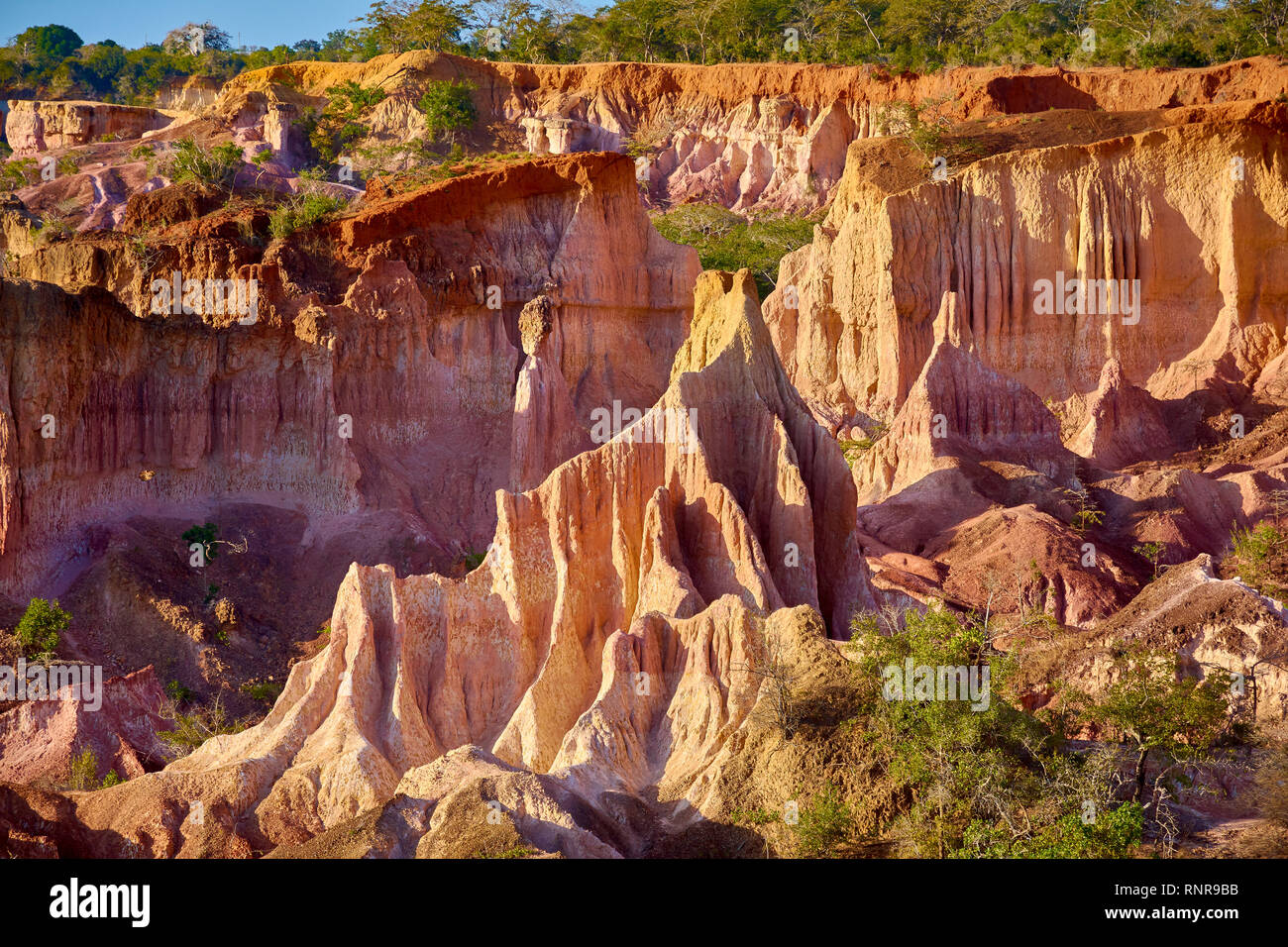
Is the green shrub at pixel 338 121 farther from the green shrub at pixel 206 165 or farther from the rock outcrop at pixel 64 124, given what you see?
the green shrub at pixel 206 165

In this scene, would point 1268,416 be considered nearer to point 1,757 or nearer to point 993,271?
point 993,271

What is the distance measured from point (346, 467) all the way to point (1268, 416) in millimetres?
21264

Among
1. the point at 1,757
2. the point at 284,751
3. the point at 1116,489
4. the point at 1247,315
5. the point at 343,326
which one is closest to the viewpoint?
the point at 284,751

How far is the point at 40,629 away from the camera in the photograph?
28750 millimetres

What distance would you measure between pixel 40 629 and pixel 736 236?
108 feet

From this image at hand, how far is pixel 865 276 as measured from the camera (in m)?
42.6

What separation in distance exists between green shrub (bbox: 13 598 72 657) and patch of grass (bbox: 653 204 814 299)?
29057mm

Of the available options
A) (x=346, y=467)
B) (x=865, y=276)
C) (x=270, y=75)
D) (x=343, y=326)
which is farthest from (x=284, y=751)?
(x=270, y=75)

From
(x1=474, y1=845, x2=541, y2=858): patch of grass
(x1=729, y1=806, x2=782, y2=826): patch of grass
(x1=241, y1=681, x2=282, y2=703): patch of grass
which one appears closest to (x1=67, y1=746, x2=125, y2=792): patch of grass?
(x1=241, y1=681, x2=282, y2=703): patch of grass

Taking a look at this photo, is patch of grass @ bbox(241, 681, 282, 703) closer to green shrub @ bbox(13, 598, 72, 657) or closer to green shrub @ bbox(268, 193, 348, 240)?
green shrub @ bbox(13, 598, 72, 657)

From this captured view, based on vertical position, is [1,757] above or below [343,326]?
below

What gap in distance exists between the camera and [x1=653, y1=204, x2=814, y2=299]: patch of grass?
54.4 m

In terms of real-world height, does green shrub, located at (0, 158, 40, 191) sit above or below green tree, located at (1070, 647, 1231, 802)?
above

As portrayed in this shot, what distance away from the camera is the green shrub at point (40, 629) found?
28547 millimetres
